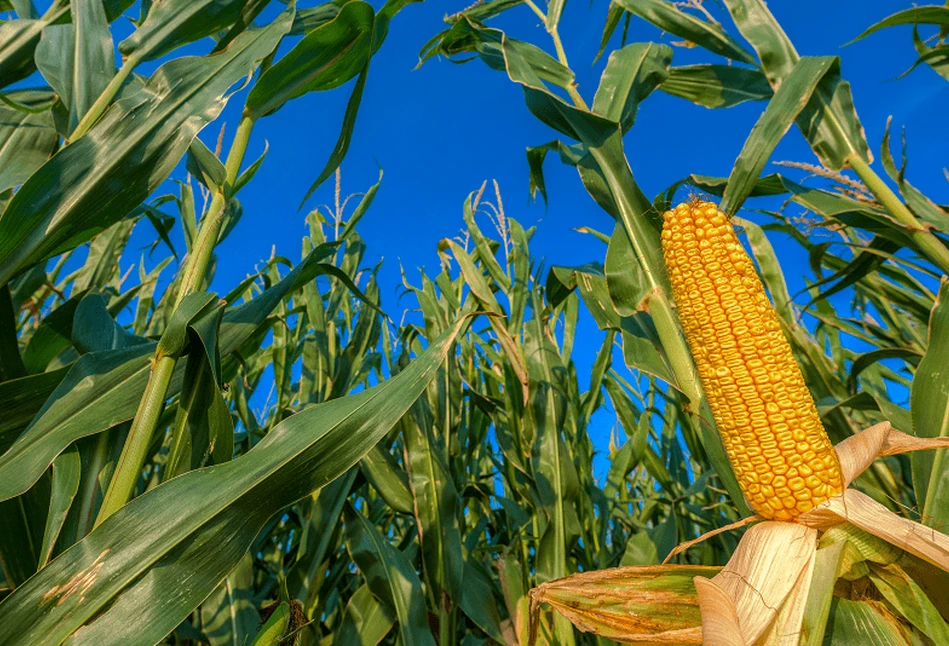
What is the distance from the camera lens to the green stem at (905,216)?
1.57 m

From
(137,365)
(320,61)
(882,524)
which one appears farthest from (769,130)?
(137,365)

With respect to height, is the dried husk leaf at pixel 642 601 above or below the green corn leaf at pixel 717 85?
below

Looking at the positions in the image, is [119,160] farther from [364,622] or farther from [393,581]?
[364,622]

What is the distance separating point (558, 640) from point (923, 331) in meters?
1.95

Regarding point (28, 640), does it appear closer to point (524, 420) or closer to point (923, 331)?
point (524, 420)

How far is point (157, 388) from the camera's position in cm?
103

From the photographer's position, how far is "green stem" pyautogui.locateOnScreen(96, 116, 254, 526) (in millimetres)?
959

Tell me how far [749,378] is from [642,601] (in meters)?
0.44

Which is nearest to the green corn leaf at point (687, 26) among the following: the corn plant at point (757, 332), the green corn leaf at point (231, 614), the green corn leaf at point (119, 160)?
the corn plant at point (757, 332)

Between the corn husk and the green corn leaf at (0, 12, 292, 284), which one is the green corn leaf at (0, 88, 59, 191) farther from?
the corn husk

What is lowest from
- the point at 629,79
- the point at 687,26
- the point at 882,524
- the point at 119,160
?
the point at 882,524

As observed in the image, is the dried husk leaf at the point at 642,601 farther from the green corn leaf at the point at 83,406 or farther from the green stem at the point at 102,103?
the green stem at the point at 102,103

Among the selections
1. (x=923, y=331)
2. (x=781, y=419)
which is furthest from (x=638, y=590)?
(x=923, y=331)

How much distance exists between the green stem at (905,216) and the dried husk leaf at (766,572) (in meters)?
1.02
